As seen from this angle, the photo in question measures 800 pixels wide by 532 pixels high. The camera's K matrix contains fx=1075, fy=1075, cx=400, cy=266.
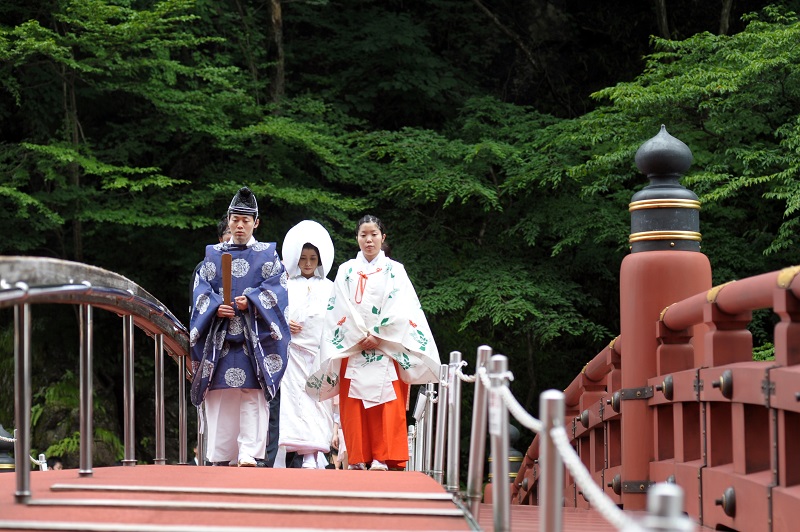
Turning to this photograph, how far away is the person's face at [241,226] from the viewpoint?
744 centimetres

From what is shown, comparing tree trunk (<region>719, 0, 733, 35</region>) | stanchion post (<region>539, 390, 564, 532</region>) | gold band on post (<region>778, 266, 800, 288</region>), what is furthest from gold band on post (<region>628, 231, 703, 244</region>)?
tree trunk (<region>719, 0, 733, 35</region>)

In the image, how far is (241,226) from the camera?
7449mm

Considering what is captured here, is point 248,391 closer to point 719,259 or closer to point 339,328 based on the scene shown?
point 339,328

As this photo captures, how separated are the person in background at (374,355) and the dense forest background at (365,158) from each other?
5.56 meters

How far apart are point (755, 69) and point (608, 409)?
6.89m

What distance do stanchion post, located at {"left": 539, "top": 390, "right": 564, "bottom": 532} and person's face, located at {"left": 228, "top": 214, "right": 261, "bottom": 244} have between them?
16.6 feet

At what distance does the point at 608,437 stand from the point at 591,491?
14.4 feet

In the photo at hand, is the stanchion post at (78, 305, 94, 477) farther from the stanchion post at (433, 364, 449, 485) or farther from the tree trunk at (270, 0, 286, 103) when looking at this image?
the tree trunk at (270, 0, 286, 103)

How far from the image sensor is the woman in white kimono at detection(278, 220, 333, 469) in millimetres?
9094

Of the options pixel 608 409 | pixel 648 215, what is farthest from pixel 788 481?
pixel 608 409

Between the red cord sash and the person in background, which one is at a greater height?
the red cord sash

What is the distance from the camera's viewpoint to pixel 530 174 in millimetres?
14172

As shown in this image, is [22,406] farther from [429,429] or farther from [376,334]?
[376,334]

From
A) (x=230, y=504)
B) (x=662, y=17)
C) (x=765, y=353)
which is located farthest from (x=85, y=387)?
(x=662, y=17)
